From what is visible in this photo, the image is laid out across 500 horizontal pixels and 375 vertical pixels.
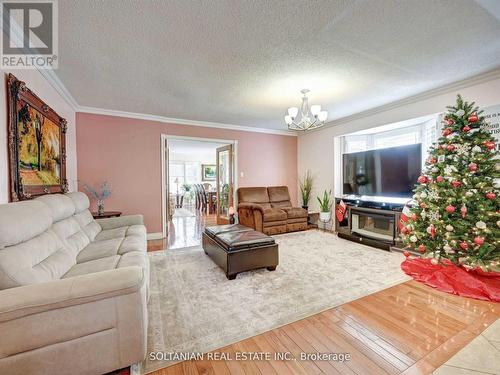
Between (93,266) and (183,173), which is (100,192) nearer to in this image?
(93,266)

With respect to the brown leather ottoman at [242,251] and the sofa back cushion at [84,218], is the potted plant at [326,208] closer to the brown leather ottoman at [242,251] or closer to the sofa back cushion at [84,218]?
the brown leather ottoman at [242,251]

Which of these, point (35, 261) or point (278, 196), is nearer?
point (35, 261)

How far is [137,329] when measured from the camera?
1267 millimetres

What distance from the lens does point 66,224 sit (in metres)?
2.23

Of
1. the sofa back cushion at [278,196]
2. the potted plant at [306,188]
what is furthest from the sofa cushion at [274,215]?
the potted plant at [306,188]

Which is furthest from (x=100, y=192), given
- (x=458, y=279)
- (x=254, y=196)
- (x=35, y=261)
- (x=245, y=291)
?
(x=458, y=279)

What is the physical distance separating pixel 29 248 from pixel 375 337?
2530 millimetres

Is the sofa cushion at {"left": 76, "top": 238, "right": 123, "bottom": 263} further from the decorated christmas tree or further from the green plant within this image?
the green plant

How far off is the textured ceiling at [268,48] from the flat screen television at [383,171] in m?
0.96

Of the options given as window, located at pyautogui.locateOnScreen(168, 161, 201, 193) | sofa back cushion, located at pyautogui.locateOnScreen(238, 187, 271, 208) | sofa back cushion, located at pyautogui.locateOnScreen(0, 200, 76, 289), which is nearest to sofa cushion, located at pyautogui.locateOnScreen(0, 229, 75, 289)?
sofa back cushion, located at pyautogui.locateOnScreen(0, 200, 76, 289)

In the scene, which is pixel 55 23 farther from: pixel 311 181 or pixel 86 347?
pixel 311 181

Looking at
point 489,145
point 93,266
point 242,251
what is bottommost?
point 242,251

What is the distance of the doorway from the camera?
4.52 m

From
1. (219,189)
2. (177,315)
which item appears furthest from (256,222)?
(177,315)
